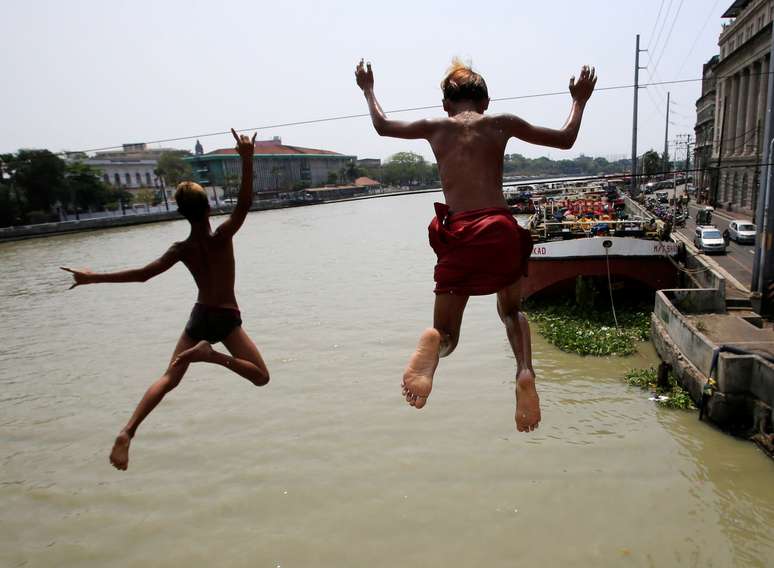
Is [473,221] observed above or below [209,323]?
above

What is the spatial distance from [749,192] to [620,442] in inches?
1464

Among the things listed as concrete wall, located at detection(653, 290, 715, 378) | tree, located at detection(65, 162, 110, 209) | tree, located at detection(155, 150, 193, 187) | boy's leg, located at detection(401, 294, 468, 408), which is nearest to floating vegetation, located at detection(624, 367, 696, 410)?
concrete wall, located at detection(653, 290, 715, 378)

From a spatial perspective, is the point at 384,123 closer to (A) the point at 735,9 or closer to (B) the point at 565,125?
(B) the point at 565,125

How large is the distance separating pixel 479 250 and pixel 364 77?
1344mm

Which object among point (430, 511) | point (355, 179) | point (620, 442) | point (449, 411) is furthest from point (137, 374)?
point (355, 179)

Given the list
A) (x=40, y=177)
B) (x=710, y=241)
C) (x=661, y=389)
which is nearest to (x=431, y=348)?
(x=661, y=389)

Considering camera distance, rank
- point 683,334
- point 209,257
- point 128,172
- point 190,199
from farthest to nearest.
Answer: point 128,172
point 683,334
point 209,257
point 190,199

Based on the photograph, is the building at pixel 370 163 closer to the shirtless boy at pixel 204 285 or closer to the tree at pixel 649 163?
the tree at pixel 649 163

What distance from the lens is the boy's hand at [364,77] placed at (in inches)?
138

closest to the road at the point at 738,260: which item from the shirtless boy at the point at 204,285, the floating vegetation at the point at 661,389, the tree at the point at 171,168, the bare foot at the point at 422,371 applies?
the floating vegetation at the point at 661,389

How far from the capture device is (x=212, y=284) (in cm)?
360

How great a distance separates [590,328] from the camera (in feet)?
55.8

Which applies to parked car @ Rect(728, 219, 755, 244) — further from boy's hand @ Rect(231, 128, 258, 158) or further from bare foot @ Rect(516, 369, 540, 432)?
boy's hand @ Rect(231, 128, 258, 158)

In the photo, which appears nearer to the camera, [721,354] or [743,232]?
[721,354]
